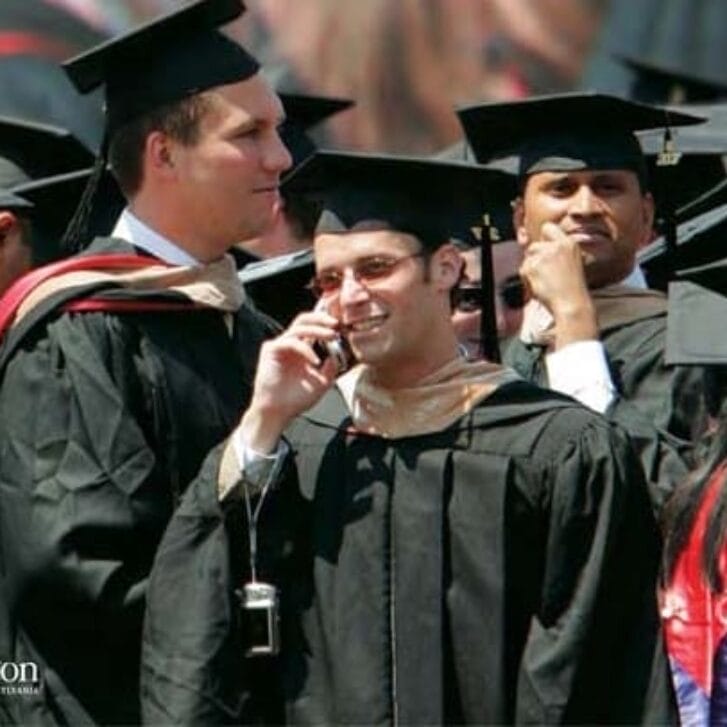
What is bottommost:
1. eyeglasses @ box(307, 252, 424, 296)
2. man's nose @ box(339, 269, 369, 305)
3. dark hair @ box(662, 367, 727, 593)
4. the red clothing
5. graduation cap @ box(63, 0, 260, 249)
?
the red clothing

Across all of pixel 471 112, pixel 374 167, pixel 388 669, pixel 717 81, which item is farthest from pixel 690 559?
pixel 717 81

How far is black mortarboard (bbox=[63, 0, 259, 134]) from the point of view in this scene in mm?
6527

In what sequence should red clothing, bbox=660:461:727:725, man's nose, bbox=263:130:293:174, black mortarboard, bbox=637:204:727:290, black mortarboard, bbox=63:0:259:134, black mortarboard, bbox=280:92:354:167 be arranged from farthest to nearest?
1. black mortarboard, bbox=280:92:354:167
2. black mortarboard, bbox=637:204:727:290
3. black mortarboard, bbox=63:0:259:134
4. man's nose, bbox=263:130:293:174
5. red clothing, bbox=660:461:727:725

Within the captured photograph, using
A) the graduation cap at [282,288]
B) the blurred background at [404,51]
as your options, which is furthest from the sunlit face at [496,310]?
the blurred background at [404,51]

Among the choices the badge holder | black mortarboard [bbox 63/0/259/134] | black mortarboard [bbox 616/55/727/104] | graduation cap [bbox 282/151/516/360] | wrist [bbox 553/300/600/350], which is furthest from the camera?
black mortarboard [bbox 616/55/727/104]

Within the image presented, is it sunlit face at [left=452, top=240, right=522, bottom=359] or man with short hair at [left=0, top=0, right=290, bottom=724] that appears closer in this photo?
man with short hair at [left=0, top=0, right=290, bottom=724]

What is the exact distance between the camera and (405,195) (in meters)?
6.23

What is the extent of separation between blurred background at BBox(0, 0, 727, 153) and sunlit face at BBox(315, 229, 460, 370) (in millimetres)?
6228

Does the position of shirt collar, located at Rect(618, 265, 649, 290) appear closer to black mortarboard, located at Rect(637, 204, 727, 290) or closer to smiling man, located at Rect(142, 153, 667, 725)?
black mortarboard, located at Rect(637, 204, 727, 290)

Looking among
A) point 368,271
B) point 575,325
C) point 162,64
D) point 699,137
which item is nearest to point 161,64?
point 162,64

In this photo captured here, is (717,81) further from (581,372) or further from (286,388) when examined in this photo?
(286,388)

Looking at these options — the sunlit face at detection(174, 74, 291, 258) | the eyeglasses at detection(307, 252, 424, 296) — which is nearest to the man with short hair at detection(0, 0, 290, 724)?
the sunlit face at detection(174, 74, 291, 258)

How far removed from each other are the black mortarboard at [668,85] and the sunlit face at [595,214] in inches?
162

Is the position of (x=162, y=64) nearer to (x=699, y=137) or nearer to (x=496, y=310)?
(x=496, y=310)
